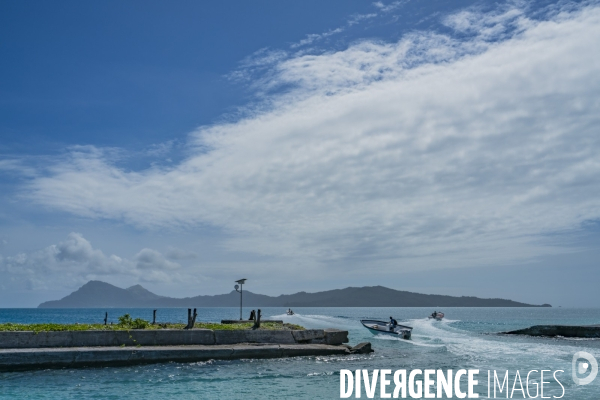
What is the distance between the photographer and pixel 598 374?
80.9 ft

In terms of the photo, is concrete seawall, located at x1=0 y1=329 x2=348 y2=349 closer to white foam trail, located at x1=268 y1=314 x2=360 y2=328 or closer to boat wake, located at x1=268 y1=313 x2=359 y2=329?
boat wake, located at x1=268 y1=313 x2=359 y2=329

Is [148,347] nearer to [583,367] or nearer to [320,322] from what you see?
[583,367]

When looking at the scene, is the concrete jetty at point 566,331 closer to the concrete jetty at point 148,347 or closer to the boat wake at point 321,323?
the boat wake at point 321,323

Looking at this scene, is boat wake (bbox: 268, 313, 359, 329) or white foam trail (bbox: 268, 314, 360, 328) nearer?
boat wake (bbox: 268, 313, 359, 329)

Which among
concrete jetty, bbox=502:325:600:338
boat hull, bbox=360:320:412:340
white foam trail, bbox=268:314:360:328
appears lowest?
white foam trail, bbox=268:314:360:328

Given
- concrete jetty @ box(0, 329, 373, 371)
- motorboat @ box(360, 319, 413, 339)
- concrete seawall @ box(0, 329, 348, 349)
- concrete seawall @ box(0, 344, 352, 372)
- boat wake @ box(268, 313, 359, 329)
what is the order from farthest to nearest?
boat wake @ box(268, 313, 359, 329)
motorboat @ box(360, 319, 413, 339)
concrete seawall @ box(0, 329, 348, 349)
concrete jetty @ box(0, 329, 373, 371)
concrete seawall @ box(0, 344, 352, 372)

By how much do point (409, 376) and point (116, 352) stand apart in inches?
532

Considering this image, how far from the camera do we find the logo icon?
2244cm

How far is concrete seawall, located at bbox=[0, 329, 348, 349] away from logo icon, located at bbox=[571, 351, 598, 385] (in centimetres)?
1265

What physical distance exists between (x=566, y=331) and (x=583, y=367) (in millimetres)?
30857

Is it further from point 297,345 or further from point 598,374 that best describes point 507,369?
point 297,345

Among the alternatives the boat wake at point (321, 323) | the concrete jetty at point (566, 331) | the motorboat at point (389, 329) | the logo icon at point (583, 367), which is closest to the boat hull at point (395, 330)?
the motorboat at point (389, 329)

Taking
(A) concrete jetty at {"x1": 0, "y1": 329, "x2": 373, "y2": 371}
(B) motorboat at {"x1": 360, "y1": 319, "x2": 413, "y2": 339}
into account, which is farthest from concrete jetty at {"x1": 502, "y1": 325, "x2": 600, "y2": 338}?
(A) concrete jetty at {"x1": 0, "y1": 329, "x2": 373, "y2": 371}

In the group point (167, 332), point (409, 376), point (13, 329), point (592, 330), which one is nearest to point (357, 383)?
point (409, 376)
